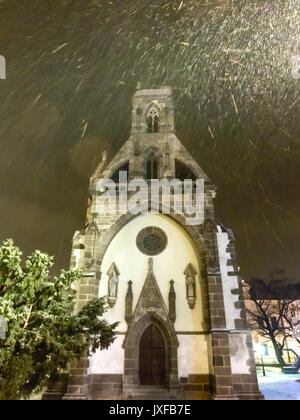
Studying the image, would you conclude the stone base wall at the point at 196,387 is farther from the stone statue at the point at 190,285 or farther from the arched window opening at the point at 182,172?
the arched window opening at the point at 182,172

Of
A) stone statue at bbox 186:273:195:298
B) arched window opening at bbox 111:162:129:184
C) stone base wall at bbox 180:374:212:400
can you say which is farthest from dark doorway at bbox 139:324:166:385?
arched window opening at bbox 111:162:129:184

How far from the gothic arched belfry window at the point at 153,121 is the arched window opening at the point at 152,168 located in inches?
101

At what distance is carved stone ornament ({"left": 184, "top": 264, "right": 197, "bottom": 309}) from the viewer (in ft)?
40.9

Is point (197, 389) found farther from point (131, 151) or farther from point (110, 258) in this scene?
point (131, 151)

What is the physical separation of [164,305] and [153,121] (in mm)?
11865

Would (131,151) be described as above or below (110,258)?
above

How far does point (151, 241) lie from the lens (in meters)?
14.1

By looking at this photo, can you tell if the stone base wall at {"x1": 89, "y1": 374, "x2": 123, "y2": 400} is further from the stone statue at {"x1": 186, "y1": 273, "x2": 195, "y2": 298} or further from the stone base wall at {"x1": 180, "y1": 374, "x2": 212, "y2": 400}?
the stone statue at {"x1": 186, "y1": 273, "x2": 195, "y2": 298}

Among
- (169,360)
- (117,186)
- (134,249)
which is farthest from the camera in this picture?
(117,186)

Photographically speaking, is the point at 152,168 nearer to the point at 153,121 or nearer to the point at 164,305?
the point at 153,121

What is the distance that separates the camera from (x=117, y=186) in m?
15.2

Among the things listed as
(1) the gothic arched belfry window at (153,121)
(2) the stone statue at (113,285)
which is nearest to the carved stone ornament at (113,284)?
(2) the stone statue at (113,285)

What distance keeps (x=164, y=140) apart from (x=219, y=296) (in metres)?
9.68

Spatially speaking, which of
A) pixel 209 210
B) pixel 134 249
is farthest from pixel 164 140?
pixel 134 249
